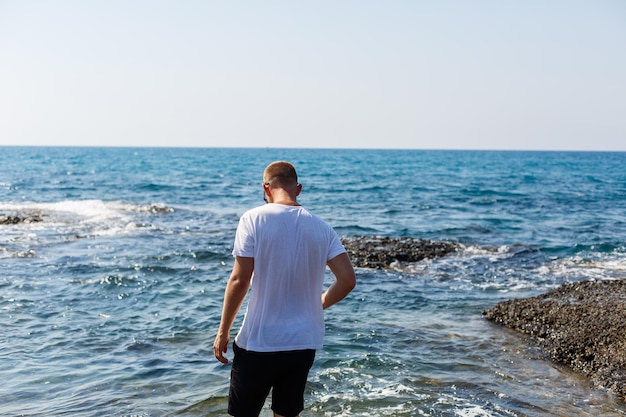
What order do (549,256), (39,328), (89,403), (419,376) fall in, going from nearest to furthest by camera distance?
(89,403)
(419,376)
(39,328)
(549,256)

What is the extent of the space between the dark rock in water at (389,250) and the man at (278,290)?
36.6 feet

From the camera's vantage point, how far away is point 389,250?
17.2 m

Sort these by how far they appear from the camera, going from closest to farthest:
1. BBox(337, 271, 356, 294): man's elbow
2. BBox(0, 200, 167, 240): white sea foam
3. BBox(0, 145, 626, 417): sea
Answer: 1. BBox(337, 271, 356, 294): man's elbow
2. BBox(0, 145, 626, 417): sea
3. BBox(0, 200, 167, 240): white sea foam

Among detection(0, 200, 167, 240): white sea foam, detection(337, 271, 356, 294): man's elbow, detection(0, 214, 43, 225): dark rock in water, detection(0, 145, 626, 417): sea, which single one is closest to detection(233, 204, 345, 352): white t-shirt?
detection(337, 271, 356, 294): man's elbow

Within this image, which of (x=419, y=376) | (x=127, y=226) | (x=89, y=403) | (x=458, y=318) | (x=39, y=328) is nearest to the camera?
(x=89, y=403)

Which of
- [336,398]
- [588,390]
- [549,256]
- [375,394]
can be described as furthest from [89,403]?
[549,256]

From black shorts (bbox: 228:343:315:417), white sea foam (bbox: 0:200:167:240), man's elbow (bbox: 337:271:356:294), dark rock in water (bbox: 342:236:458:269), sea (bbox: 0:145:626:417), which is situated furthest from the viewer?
white sea foam (bbox: 0:200:167:240)

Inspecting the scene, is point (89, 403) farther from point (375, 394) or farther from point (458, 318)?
point (458, 318)

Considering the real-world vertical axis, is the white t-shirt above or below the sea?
above

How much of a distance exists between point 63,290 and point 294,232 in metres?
9.95

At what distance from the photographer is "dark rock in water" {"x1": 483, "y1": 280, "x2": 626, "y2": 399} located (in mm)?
8094

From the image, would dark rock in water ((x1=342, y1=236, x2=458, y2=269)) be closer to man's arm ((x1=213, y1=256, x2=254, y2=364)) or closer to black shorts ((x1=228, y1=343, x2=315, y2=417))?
black shorts ((x1=228, y1=343, x2=315, y2=417))

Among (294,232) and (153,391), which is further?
(153,391)

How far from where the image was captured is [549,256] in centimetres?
1739
